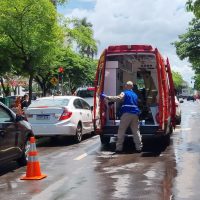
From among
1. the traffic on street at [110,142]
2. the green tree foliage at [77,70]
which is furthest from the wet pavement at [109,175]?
the green tree foliage at [77,70]

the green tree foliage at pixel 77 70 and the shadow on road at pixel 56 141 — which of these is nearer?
the shadow on road at pixel 56 141

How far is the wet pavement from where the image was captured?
752 centimetres

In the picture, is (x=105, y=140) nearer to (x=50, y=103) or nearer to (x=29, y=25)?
(x=50, y=103)

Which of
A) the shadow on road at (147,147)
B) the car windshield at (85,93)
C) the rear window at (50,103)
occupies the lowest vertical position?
the shadow on road at (147,147)

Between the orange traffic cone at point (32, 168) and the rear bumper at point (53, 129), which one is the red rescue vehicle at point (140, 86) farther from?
the orange traffic cone at point (32, 168)

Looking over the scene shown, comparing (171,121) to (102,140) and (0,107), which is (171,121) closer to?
(102,140)

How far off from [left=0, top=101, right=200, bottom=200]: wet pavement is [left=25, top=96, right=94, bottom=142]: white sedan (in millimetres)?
862

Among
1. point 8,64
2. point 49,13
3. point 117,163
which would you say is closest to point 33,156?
point 117,163

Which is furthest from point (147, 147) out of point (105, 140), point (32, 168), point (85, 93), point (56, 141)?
point (85, 93)

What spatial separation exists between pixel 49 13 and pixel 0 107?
15.3 metres

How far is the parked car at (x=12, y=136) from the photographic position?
9500 millimetres

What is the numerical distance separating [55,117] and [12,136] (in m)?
4.71

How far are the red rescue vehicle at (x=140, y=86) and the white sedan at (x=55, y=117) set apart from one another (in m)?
1.18

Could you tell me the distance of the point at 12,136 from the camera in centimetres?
994
